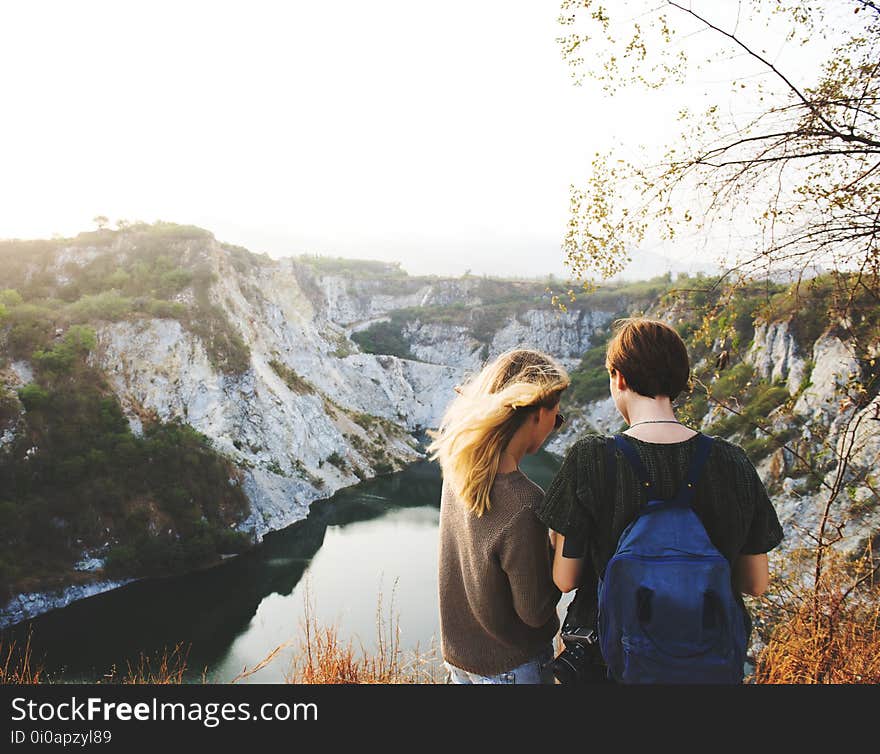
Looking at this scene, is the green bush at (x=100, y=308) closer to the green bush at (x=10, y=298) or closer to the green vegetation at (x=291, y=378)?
the green bush at (x=10, y=298)

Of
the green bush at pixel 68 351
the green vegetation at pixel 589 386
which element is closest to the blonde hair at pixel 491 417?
the green bush at pixel 68 351

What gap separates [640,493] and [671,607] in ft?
0.97

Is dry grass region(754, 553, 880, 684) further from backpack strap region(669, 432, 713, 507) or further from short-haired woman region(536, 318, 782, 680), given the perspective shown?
backpack strap region(669, 432, 713, 507)

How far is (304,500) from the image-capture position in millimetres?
30469

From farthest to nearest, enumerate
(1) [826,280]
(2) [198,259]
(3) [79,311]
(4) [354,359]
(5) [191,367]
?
(4) [354,359] → (2) [198,259] → (5) [191,367] → (3) [79,311] → (1) [826,280]

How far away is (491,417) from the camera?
187 cm

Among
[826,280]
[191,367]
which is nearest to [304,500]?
[191,367]

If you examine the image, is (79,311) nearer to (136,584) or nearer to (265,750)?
(136,584)

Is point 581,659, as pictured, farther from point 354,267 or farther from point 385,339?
point 354,267

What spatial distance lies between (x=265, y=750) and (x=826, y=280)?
4.29 meters

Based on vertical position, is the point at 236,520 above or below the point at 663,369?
below

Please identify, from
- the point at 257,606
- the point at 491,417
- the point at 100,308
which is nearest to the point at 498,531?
the point at 491,417

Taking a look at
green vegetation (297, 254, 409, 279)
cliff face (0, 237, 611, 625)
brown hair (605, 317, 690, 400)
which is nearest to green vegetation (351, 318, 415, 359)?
cliff face (0, 237, 611, 625)

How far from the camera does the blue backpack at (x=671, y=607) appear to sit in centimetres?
155
